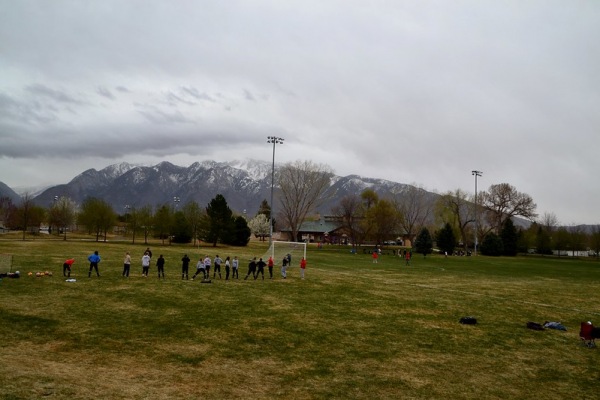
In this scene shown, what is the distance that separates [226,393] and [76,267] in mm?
29179

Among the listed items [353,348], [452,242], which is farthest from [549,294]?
[452,242]

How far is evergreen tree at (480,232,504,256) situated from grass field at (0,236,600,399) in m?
71.0

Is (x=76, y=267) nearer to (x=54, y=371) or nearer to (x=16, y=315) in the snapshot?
(x=16, y=315)

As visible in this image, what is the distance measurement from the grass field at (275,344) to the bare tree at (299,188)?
215 ft

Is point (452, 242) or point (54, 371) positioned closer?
point (54, 371)

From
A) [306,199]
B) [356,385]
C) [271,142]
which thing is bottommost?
[356,385]

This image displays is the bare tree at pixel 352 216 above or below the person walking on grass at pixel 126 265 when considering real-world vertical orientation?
above

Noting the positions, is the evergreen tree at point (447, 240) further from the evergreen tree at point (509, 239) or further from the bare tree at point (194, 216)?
the bare tree at point (194, 216)

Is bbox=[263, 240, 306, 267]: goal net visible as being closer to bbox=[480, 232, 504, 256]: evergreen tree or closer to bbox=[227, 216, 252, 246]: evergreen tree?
bbox=[227, 216, 252, 246]: evergreen tree

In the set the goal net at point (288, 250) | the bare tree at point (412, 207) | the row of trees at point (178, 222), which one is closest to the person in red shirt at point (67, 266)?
the goal net at point (288, 250)

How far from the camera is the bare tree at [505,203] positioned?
342ft

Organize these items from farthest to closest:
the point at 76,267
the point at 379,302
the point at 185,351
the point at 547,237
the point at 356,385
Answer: the point at 547,237
the point at 76,267
the point at 379,302
the point at 185,351
the point at 356,385

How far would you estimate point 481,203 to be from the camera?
111875 millimetres

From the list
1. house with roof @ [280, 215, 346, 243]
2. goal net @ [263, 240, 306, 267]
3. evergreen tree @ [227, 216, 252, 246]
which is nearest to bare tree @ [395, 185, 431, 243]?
house with roof @ [280, 215, 346, 243]
